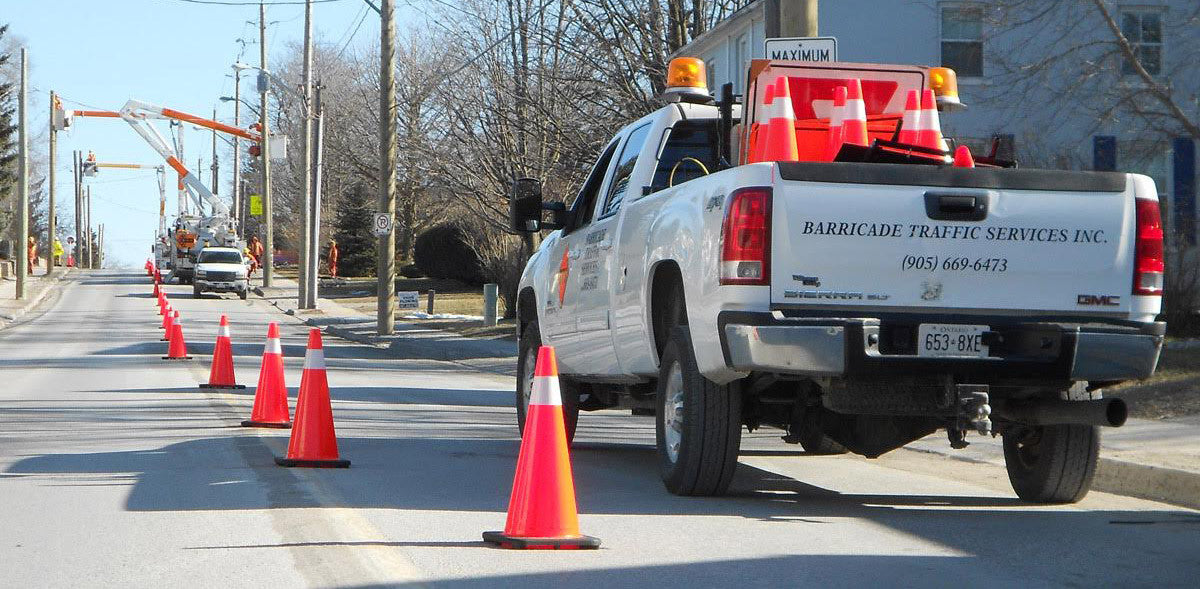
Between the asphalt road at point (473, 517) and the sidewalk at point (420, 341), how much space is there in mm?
10369

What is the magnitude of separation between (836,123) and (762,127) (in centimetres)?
66

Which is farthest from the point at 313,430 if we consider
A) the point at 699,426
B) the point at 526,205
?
the point at 699,426

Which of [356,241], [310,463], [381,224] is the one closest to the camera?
[310,463]

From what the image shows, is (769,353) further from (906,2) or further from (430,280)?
(430,280)

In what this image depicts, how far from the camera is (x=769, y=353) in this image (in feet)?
23.6

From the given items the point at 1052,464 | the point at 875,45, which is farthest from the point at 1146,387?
the point at 875,45

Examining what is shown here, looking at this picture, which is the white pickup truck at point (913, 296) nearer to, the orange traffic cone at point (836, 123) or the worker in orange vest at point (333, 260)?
the orange traffic cone at point (836, 123)

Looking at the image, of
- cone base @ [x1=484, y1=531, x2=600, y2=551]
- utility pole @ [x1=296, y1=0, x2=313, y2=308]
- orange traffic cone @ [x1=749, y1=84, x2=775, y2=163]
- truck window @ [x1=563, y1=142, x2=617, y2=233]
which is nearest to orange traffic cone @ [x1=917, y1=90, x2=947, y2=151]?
orange traffic cone @ [x1=749, y1=84, x2=775, y2=163]

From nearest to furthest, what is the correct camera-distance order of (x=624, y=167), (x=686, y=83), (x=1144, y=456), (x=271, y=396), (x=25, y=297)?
(x=1144, y=456) < (x=624, y=167) < (x=686, y=83) < (x=271, y=396) < (x=25, y=297)

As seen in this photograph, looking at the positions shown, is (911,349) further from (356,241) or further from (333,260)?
(356,241)

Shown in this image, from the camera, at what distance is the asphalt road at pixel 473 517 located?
6129 mm

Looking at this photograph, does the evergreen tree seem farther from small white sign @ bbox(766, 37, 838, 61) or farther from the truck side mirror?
the truck side mirror

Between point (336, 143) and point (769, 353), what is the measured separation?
6017cm

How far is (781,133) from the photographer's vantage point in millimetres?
8414
